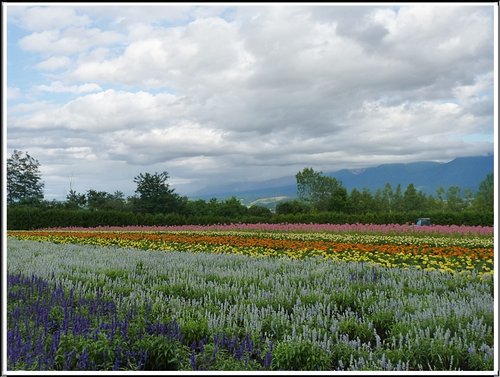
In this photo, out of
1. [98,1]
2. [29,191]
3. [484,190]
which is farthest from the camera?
[484,190]

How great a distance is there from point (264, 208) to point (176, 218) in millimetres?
10420

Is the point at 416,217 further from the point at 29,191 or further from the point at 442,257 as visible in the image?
the point at 29,191

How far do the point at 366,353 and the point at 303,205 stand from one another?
40.0 metres

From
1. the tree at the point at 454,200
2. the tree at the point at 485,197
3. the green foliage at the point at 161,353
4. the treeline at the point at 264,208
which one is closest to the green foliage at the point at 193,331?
the green foliage at the point at 161,353

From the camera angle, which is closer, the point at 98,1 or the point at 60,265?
the point at 98,1

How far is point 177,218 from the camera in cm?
3547

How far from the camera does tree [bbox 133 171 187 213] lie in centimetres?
3972

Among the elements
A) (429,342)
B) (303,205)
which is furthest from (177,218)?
(429,342)

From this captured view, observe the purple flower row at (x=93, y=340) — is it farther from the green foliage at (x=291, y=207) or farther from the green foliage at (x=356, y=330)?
the green foliage at (x=291, y=207)

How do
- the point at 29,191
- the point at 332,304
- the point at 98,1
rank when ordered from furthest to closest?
1. the point at 29,191
2. the point at 332,304
3. the point at 98,1

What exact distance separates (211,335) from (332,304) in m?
1.82

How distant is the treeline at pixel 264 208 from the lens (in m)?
30.8

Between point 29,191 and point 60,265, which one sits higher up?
point 29,191

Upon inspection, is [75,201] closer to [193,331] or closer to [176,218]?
[176,218]
